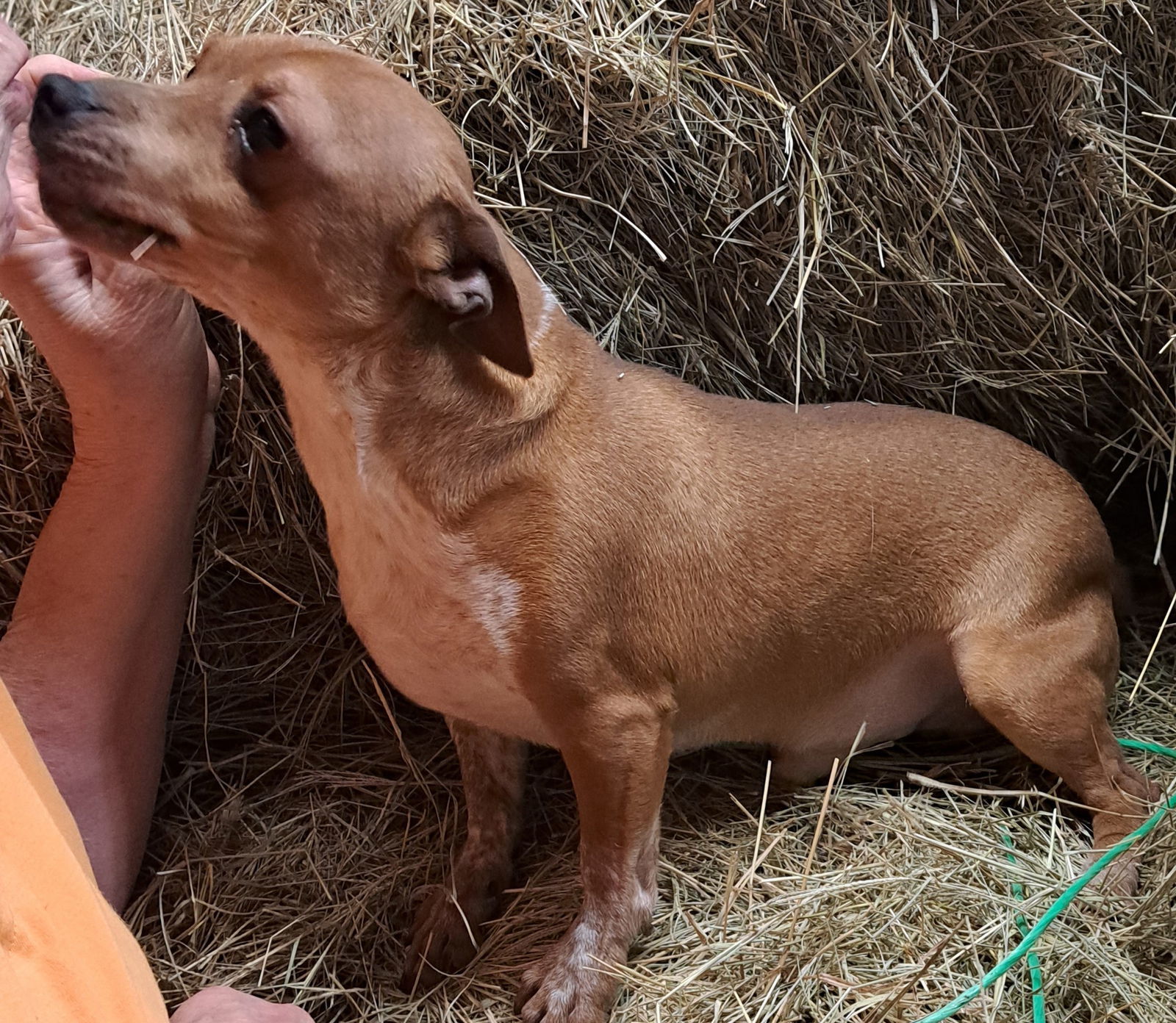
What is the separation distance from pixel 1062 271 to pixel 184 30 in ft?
6.13

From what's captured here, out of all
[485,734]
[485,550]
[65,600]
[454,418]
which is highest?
[454,418]

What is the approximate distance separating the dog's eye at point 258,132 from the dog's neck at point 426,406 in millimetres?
274

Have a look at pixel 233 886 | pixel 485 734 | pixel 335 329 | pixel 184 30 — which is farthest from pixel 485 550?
pixel 184 30

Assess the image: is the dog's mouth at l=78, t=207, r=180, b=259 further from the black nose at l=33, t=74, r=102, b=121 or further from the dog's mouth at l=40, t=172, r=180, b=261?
the black nose at l=33, t=74, r=102, b=121

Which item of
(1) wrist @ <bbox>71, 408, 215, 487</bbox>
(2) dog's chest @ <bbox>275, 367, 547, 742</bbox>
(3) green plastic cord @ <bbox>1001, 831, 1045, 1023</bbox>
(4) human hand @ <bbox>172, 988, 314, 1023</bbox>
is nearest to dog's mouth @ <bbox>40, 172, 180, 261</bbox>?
(2) dog's chest @ <bbox>275, 367, 547, 742</bbox>

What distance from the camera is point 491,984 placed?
201cm

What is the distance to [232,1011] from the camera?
1693mm

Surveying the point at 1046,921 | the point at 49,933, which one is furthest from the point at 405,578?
the point at 1046,921

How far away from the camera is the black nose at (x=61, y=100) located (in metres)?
1.46

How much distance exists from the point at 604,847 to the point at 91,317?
4.17 ft

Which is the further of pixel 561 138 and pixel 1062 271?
pixel 1062 271

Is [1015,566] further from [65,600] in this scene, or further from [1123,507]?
[65,600]

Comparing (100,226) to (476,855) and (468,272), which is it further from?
(476,855)

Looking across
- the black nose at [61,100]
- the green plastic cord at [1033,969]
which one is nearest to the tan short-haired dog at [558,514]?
the black nose at [61,100]
